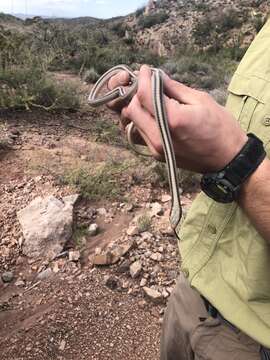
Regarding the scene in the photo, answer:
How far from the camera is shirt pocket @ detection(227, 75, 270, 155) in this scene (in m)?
1.11

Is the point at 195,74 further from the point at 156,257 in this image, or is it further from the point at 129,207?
the point at 156,257

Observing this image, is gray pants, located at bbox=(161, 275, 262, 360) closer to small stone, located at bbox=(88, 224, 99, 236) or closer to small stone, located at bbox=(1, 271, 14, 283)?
small stone, located at bbox=(1, 271, 14, 283)

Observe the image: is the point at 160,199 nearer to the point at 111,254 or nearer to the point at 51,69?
the point at 111,254

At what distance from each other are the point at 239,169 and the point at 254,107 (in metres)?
0.30

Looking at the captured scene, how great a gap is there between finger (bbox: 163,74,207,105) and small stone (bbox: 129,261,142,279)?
209 cm

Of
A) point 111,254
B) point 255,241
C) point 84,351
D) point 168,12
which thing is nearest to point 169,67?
point 111,254

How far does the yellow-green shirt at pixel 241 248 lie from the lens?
3.70 ft

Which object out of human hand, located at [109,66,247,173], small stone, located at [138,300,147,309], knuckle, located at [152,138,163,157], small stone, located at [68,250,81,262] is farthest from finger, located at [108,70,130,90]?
small stone, located at [68,250,81,262]

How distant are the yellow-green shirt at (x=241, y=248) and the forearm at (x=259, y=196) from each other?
169 mm

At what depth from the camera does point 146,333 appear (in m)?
2.62

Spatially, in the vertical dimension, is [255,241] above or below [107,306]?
above

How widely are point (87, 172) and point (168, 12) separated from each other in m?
21.2

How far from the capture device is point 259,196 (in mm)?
919

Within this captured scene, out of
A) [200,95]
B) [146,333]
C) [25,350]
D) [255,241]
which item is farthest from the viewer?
[146,333]
